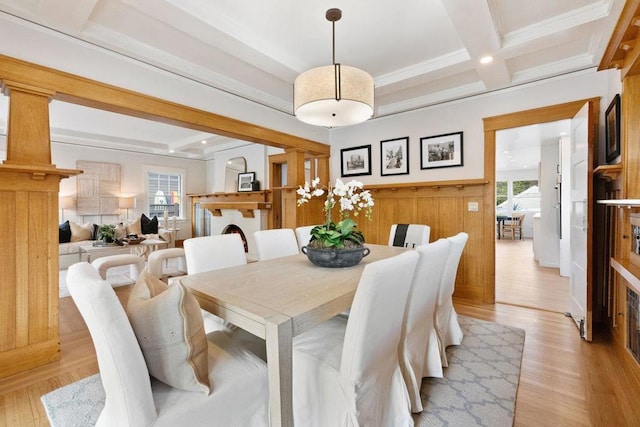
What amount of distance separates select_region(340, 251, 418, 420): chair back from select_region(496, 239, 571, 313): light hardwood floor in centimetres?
278

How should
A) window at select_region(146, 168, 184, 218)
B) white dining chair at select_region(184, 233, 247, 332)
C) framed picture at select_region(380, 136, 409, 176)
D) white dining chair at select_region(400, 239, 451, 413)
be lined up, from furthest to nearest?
window at select_region(146, 168, 184, 218) < framed picture at select_region(380, 136, 409, 176) < white dining chair at select_region(184, 233, 247, 332) < white dining chair at select_region(400, 239, 451, 413)

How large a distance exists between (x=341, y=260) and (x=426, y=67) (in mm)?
2165

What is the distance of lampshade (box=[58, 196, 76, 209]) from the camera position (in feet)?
18.7

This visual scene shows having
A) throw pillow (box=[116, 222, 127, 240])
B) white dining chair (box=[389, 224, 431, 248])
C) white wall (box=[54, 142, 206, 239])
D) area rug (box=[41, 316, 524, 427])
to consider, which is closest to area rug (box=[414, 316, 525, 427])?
area rug (box=[41, 316, 524, 427])

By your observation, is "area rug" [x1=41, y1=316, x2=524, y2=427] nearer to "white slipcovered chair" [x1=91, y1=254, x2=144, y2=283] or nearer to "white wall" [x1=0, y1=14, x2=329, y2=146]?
"white slipcovered chair" [x1=91, y1=254, x2=144, y2=283]

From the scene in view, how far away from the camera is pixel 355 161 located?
4.52 meters

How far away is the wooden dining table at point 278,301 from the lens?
3.73 feet

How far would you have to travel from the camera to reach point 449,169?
372 cm

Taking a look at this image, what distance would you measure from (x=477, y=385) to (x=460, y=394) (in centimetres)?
17

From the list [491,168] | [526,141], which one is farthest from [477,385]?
[526,141]

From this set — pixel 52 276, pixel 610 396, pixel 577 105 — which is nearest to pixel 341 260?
pixel 610 396

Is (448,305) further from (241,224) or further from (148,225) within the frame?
(148,225)

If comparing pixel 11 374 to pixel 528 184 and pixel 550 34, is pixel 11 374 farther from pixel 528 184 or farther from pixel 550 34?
pixel 528 184

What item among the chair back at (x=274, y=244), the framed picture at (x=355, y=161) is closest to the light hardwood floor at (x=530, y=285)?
the framed picture at (x=355, y=161)
